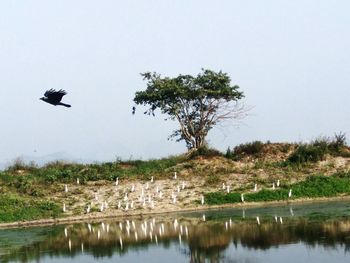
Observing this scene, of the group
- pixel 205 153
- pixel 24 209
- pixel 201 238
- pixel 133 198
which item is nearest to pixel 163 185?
pixel 133 198

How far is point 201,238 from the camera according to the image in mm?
27312

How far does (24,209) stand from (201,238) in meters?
17.7

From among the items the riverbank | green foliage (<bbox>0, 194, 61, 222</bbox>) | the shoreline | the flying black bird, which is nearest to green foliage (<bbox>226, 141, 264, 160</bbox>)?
the riverbank

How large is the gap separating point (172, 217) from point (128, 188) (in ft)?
29.8

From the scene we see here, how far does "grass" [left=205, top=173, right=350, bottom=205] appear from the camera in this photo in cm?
4216

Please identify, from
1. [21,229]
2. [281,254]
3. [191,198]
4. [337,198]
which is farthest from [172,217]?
[281,254]

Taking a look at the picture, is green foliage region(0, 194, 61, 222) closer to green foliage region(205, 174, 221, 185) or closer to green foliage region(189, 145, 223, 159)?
green foliage region(205, 174, 221, 185)

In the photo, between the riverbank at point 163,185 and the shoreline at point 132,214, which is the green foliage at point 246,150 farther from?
the shoreline at point 132,214

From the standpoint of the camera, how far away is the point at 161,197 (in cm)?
4350

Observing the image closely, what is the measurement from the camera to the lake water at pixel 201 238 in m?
22.6

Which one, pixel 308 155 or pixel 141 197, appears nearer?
pixel 141 197

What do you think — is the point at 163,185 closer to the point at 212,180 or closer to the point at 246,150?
the point at 212,180

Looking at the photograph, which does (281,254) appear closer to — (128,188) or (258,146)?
(128,188)

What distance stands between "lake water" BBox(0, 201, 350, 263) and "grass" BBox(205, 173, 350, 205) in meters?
3.71
